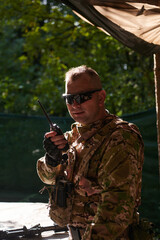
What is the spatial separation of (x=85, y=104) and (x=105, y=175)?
461mm

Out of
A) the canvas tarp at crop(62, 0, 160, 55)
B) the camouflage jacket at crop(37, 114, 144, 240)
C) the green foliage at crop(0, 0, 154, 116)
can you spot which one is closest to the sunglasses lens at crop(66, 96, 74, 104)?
the camouflage jacket at crop(37, 114, 144, 240)

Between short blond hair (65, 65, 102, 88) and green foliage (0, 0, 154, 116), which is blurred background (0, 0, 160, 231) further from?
short blond hair (65, 65, 102, 88)

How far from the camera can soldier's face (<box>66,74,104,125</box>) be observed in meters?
2.35

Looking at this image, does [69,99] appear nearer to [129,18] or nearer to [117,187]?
[117,187]

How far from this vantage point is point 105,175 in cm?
208

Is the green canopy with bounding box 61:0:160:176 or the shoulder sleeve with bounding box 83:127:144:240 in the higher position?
the green canopy with bounding box 61:0:160:176

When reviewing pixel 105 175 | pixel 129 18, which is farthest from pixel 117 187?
pixel 129 18

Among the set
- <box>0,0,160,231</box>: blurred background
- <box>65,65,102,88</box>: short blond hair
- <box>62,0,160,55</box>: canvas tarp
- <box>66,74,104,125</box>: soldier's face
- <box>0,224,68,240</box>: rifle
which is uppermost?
<box>62,0,160,55</box>: canvas tarp

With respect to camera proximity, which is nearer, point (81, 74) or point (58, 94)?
point (81, 74)

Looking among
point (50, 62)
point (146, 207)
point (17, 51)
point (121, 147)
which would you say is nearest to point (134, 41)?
point (121, 147)

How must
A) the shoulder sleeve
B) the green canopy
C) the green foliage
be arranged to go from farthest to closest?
the green foliage < the green canopy < the shoulder sleeve

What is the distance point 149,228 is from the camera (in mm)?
2324

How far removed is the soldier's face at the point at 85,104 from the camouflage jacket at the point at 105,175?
0.18 ft

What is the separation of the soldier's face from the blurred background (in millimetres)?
2731
